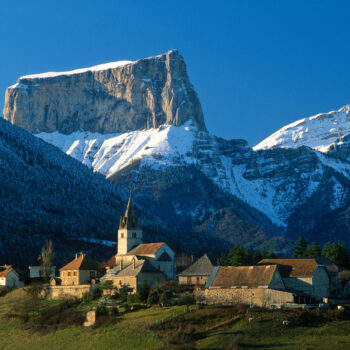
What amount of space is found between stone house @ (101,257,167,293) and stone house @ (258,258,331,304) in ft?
63.5

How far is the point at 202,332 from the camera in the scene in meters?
75.7

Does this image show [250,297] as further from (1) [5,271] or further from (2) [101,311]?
(1) [5,271]

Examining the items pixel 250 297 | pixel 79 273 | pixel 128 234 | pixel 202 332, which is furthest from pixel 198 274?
pixel 202 332

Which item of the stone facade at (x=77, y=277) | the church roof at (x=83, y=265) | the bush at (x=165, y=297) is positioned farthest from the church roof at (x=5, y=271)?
the bush at (x=165, y=297)

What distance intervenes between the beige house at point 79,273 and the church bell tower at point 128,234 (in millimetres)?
8104

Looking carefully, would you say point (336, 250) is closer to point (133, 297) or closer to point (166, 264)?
point (166, 264)

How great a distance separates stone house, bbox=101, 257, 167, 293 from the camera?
10344cm

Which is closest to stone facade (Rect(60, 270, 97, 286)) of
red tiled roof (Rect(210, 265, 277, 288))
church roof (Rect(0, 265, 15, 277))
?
church roof (Rect(0, 265, 15, 277))

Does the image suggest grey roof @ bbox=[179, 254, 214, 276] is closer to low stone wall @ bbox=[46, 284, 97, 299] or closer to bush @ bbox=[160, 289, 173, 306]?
low stone wall @ bbox=[46, 284, 97, 299]

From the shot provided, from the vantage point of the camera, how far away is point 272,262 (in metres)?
99.3

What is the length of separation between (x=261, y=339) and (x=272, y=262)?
90.2 feet

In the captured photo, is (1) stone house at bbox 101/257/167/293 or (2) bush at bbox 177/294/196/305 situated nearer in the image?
(2) bush at bbox 177/294/196/305

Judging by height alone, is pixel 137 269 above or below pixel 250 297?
above

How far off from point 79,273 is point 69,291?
839cm
